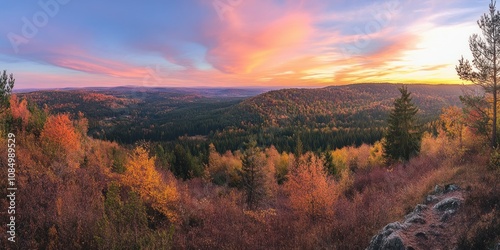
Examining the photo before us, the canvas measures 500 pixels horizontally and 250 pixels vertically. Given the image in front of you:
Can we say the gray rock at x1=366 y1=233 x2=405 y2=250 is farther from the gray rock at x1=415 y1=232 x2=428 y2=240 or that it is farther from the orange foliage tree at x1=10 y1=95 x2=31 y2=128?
the orange foliage tree at x1=10 y1=95 x2=31 y2=128

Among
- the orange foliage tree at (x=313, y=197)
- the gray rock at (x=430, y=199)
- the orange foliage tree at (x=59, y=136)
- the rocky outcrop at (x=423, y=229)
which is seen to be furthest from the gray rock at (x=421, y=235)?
the orange foliage tree at (x=59, y=136)

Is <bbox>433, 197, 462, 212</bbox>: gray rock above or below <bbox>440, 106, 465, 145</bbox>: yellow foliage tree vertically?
below

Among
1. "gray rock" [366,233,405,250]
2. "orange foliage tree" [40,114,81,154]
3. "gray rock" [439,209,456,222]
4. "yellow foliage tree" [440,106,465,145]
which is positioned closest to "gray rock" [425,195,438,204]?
"gray rock" [439,209,456,222]

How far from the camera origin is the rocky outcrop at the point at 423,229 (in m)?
8.91

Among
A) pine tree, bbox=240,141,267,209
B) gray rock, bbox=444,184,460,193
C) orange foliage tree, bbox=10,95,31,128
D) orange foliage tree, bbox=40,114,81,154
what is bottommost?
pine tree, bbox=240,141,267,209

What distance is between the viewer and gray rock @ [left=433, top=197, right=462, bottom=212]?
10617 mm

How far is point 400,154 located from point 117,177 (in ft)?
108

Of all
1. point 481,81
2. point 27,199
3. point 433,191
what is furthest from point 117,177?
point 481,81

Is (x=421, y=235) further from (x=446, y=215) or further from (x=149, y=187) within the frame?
(x=149, y=187)

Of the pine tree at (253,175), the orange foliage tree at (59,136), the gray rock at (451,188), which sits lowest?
the pine tree at (253,175)

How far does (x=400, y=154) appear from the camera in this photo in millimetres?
33500

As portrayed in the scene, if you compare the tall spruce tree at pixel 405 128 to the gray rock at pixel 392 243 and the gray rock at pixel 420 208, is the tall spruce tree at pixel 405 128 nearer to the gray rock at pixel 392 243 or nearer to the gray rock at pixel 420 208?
the gray rock at pixel 420 208

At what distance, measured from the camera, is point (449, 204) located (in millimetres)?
10953

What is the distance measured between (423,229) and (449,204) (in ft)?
7.45
